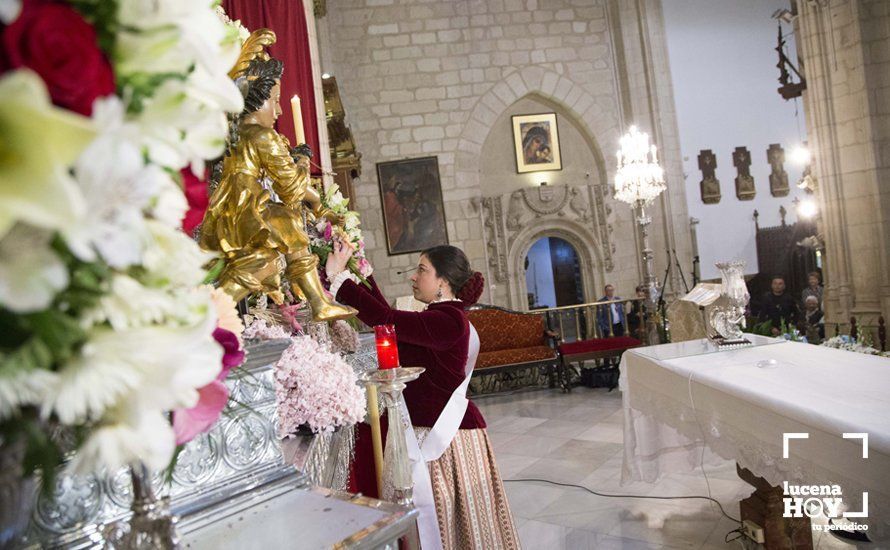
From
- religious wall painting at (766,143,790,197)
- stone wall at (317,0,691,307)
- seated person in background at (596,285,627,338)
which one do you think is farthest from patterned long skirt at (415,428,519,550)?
religious wall painting at (766,143,790,197)

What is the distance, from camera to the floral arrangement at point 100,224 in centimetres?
39

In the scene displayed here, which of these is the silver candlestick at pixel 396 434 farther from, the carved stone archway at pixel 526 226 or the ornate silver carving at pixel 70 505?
the carved stone archway at pixel 526 226

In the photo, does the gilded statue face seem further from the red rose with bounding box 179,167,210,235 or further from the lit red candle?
the red rose with bounding box 179,167,210,235

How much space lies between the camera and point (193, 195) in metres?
0.65

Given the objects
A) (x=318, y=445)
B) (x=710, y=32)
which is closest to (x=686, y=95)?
(x=710, y=32)

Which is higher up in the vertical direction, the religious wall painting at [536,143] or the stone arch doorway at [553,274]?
the religious wall painting at [536,143]

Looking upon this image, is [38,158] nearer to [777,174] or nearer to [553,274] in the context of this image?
[553,274]

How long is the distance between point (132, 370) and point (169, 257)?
13cm

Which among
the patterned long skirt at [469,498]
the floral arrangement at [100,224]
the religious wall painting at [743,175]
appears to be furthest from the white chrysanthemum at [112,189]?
the religious wall painting at [743,175]

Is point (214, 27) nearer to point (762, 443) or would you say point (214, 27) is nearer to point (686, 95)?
point (762, 443)

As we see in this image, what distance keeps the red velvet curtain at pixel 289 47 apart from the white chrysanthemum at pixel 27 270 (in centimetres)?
312

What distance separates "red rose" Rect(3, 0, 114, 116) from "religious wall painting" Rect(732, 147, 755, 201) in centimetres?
1549

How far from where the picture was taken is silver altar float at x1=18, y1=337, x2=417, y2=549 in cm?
87

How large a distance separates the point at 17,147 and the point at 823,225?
30.6ft
